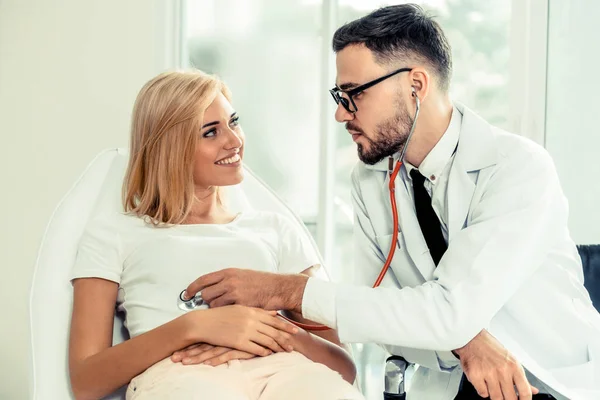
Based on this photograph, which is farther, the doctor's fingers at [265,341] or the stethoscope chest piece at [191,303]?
the stethoscope chest piece at [191,303]

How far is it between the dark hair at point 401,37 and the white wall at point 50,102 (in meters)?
1.71

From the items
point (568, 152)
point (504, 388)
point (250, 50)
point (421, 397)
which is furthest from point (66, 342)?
point (250, 50)

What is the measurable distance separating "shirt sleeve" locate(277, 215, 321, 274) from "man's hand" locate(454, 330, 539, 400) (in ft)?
1.70

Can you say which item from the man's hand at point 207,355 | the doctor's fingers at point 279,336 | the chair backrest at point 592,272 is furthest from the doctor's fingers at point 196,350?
the chair backrest at point 592,272

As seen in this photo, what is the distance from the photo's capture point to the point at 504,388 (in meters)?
1.37

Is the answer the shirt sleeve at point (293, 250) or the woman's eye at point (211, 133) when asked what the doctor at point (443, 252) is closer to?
the shirt sleeve at point (293, 250)

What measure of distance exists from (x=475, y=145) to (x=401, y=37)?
0.99ft

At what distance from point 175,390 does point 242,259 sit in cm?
41

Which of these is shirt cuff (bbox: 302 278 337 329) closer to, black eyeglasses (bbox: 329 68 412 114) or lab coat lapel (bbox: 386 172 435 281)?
lab coat lapel (bbox: 386 172 435 281)

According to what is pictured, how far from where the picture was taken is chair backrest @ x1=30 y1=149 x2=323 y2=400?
161cm

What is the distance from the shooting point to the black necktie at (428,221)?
5.40 feet

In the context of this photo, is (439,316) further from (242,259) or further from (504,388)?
(242,259)

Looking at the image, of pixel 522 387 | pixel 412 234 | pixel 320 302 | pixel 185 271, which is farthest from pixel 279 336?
pixel 522 387

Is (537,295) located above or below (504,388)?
above
